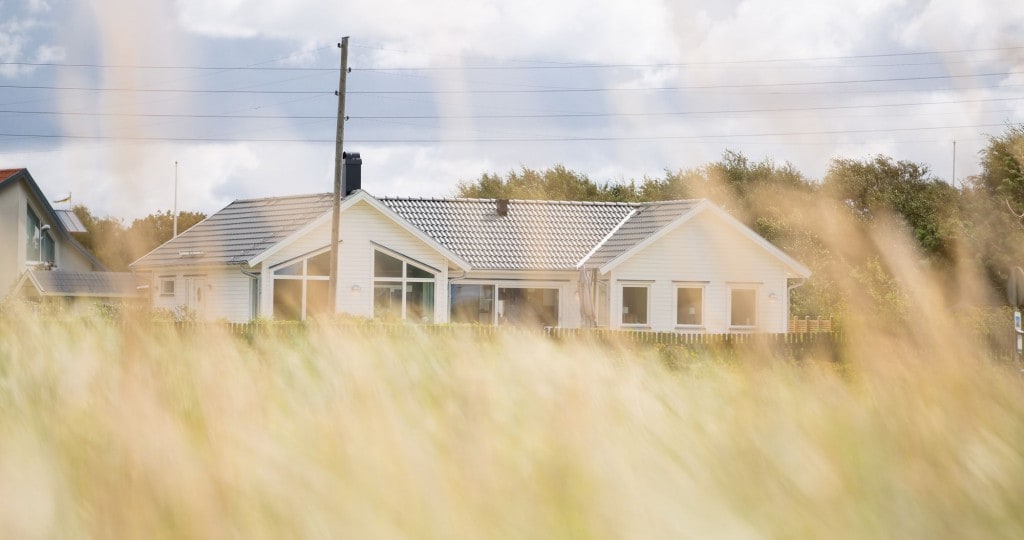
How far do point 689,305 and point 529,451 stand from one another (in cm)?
3201

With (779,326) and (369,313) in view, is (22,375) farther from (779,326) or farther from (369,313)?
(779,326)

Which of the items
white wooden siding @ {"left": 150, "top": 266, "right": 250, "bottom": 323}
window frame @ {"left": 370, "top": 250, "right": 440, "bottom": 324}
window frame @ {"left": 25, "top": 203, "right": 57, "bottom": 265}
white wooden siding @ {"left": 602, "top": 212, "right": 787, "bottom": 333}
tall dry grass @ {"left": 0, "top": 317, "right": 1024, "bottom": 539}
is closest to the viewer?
tall dry grass @ {"left": 0, "top": 317, "right": 1024, "bottom": 539}

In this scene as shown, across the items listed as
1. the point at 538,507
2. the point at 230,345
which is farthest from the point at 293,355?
the point at 538,507

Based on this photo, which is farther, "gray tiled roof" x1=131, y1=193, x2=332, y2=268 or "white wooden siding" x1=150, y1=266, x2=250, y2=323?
"gray tiled roof" x1=131, y1=193, x2=332, y2=268

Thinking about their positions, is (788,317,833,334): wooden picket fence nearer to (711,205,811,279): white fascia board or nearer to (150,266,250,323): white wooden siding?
(711,205,811,279): white fascia board

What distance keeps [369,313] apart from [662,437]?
29905 millimetres

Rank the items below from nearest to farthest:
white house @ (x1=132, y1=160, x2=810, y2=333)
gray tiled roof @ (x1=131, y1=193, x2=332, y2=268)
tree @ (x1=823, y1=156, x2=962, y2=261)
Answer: white house @ (x1=132, y1=160, x2=810, y2=333)
gray tiled roof @ (x1=131, y1=193, x2=332, y2=268)
tree @ (x1=823, y1=156, x2=962, y2=261)

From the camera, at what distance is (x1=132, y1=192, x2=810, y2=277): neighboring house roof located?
32.6 m

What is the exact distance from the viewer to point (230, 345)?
4.22m

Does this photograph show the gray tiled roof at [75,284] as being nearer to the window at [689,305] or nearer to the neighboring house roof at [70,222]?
the neighboring house roof at [70,222]

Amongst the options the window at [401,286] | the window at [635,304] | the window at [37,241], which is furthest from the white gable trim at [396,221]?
the window at [37,241]

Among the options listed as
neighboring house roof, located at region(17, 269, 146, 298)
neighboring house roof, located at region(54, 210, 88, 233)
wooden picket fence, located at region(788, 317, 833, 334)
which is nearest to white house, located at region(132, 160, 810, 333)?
wooden picket fence, located at region(788, 317, 833, 334)

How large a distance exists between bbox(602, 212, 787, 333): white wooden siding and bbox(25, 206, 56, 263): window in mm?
23528

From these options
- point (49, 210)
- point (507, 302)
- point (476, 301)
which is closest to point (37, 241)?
point (49, 210)
